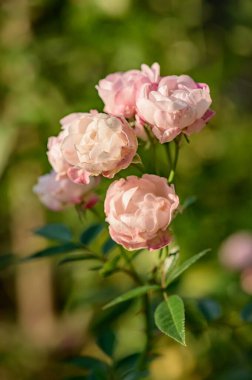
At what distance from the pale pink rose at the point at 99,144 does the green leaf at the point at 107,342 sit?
0.43 metres

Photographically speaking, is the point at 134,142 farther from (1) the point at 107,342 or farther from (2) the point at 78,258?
(1) the point at 107,342

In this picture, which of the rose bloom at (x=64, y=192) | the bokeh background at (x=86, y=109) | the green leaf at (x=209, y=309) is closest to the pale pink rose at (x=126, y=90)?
the rose bloom at (x=64, y=192)

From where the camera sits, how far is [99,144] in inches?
32.4

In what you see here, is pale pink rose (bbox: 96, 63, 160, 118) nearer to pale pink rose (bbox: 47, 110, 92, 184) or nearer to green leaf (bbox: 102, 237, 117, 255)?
pale pink rose (bbox: 47, 110, 92, 184)

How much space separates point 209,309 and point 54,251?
274 millimetres

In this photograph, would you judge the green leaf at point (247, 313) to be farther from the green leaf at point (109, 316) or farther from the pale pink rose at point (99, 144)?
the pale pink rose at point (99, 144)

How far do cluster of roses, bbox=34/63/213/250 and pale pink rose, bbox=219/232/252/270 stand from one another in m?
1.06

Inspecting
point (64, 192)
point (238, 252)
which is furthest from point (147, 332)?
point (238, 252)

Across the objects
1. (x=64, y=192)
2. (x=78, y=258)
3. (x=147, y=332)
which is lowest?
(x=147, y=332)

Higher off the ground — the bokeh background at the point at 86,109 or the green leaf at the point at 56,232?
the green leaf at the point at 56,232

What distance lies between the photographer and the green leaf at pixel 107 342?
1.19 meters

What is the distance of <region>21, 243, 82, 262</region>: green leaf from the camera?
3.58 feet

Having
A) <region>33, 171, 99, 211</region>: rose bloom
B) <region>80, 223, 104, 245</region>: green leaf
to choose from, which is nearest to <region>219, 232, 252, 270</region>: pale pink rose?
<region>80, 223, 104, 245</region>: green leaf

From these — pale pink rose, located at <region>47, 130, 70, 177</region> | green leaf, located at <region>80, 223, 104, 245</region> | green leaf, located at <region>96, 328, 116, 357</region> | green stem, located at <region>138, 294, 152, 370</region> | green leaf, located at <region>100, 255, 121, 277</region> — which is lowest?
green leaf, located at <region>96, 328, 116, 357</region>
